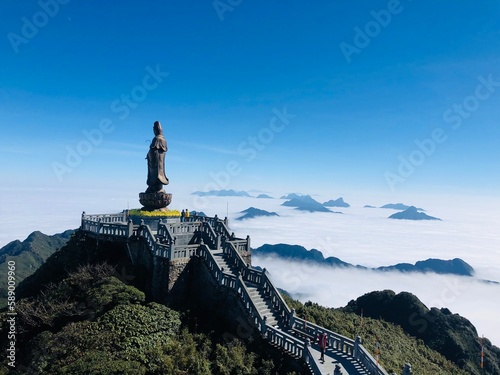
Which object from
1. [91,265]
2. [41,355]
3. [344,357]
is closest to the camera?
[41,355]

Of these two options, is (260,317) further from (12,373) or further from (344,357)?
(12,373)

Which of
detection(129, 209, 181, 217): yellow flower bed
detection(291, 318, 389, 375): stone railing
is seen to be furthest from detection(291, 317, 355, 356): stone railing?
detection(129, 209, 181, 217): yellow flower bed

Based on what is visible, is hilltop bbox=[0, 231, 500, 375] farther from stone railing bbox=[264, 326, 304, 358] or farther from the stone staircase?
the stone staircase

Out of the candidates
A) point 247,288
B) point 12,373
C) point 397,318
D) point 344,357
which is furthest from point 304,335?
point 397,318

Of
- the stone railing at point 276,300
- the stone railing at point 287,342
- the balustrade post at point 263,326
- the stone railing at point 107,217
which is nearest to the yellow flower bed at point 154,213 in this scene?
the stone railing at point 107,217

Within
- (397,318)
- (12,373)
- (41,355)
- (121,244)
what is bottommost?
(397,318)

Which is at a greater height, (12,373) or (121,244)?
(121,244)
